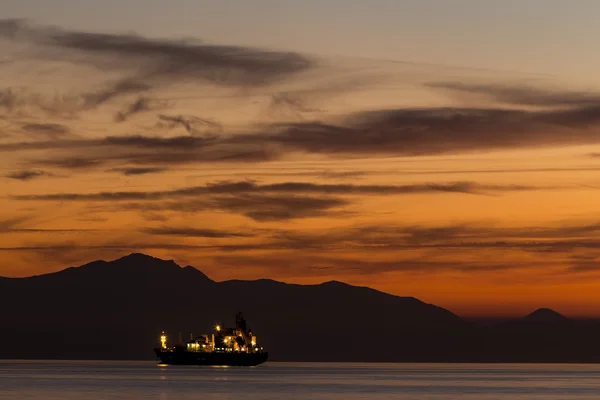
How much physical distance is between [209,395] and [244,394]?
7004 millimetres

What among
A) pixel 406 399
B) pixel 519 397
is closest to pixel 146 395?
pixel 406 399

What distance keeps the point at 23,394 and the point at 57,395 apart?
267 inches

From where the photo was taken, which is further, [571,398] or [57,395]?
[571,398]

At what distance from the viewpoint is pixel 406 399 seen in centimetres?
17050

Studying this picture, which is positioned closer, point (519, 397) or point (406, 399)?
point (406, 399)

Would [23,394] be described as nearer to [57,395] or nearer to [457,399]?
[57,395]

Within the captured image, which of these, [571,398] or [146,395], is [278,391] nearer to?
[146,395]

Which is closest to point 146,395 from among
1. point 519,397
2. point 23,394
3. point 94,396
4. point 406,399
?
point 94,396

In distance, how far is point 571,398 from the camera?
18500cm

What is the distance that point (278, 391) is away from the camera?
191250mm

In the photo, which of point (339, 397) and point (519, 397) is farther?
point (519, 397)

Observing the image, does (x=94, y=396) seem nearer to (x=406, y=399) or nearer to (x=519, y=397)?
(x=406, y=399)

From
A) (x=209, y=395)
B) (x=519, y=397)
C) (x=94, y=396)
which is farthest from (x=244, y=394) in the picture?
(x=519, y=397)

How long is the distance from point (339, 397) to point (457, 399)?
18.3 m
